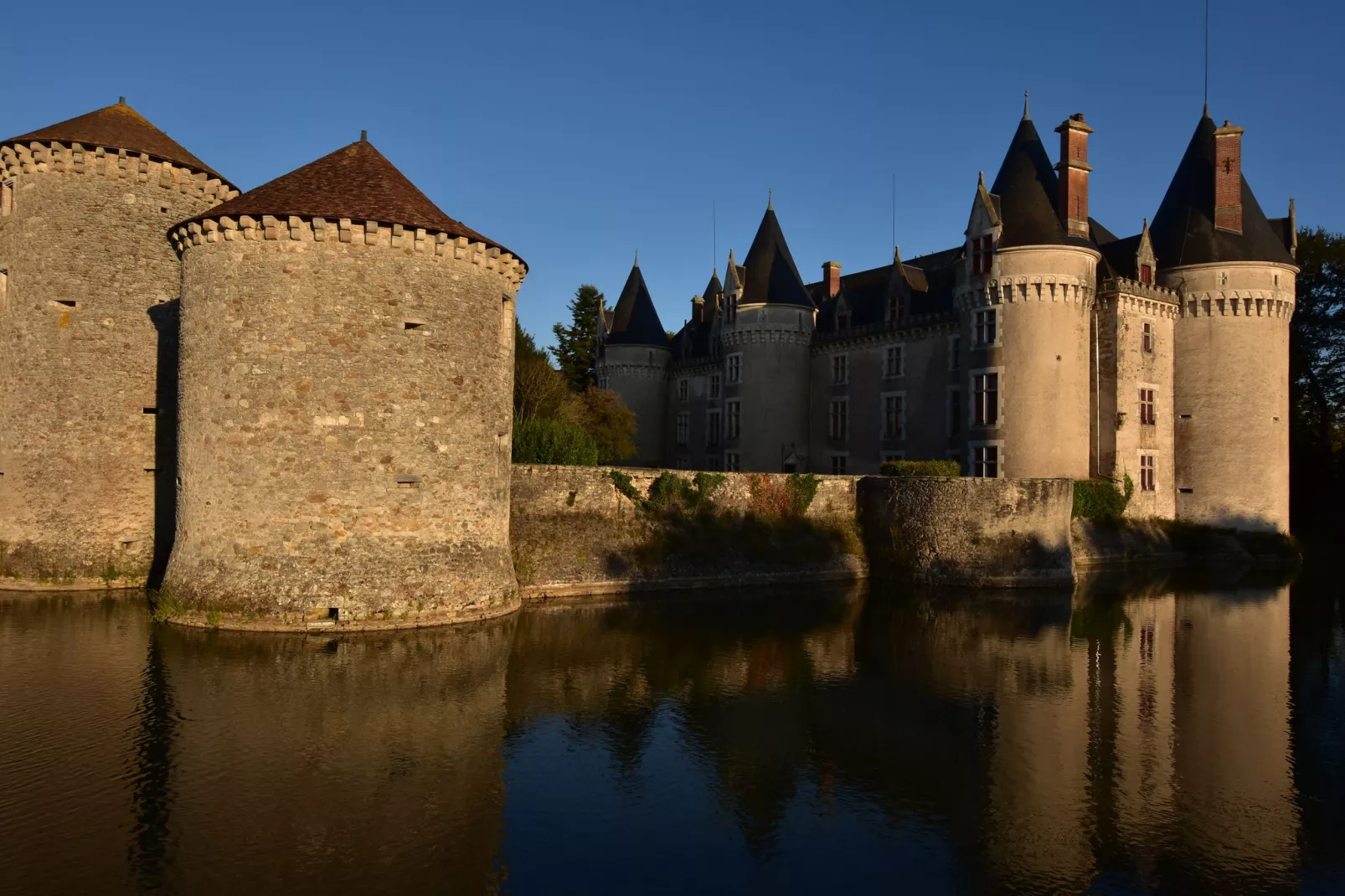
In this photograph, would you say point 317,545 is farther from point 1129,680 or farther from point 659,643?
point 1129,680

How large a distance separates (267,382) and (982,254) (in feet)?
72.9

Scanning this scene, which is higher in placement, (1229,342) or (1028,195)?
(1028,195)

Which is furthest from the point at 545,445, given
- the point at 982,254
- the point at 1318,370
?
the point at 1318,370

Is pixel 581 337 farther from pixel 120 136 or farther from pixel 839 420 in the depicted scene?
pixel 120 136

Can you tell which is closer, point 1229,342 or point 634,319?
point 1229,342

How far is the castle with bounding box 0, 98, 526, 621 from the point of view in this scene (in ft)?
49.4

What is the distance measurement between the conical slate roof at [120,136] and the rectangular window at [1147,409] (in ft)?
92.3

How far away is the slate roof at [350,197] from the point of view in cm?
1516

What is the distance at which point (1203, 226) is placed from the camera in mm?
31719

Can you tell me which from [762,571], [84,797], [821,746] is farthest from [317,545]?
[762,571]

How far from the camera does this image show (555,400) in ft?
117

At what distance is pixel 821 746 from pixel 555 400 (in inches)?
1042

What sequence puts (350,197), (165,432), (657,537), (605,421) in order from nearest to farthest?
1. (350,197)
2. (165,432)
3. (657,537)
4. (605,421)

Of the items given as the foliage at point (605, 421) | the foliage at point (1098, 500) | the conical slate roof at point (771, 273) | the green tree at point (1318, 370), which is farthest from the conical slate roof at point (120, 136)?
the green tree at point (1318, 370)
